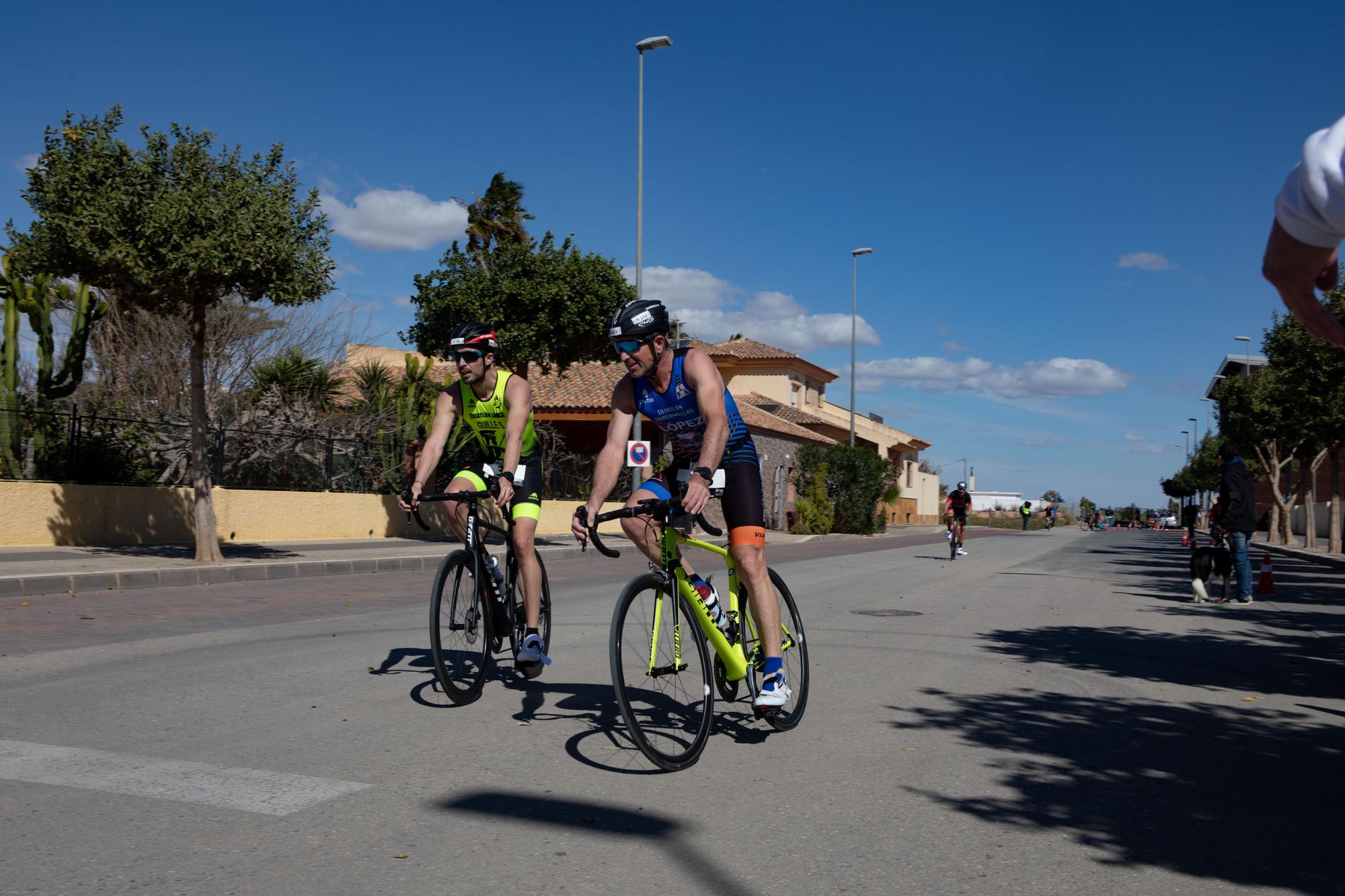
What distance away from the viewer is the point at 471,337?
590cm

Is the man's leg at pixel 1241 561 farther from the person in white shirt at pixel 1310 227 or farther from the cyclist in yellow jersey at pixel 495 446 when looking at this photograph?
the person in white shirt at pixel 1310 227

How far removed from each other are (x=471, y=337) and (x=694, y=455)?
5.25 feet

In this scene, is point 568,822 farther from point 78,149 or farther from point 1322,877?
point 78,149

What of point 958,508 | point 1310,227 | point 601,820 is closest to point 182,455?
point 958,508

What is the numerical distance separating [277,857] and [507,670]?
3.50 metres

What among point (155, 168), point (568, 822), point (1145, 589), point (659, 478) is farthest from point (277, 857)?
point (1145, 589)

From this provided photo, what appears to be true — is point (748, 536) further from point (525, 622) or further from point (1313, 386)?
point (1313, 386)

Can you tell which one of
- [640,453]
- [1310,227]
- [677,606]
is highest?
[640,453]

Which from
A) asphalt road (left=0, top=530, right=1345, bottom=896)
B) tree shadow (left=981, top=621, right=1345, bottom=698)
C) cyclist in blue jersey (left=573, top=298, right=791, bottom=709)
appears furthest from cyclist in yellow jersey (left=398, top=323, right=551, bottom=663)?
tree shadow (left=981, top=621, right=1345, bottom=698)

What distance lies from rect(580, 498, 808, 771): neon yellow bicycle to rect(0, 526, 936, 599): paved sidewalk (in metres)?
4.18

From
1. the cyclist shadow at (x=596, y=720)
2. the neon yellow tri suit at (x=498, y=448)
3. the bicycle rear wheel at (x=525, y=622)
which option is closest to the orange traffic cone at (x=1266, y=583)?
the cyclist shadow at (x=596, y=720)

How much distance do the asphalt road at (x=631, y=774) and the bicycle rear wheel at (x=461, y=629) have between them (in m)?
0.15

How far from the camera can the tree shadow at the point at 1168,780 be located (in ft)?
11.9

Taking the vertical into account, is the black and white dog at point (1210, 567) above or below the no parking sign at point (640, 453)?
below
